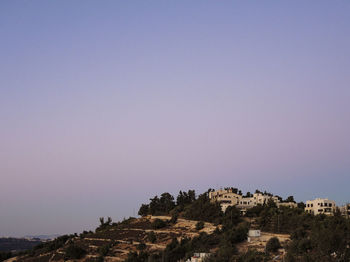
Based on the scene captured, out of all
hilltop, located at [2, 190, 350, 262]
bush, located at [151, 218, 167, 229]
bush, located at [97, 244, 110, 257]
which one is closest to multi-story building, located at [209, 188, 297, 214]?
hilltop, located at [2, 190, 350, 262]

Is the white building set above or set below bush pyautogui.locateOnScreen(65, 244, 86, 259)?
above

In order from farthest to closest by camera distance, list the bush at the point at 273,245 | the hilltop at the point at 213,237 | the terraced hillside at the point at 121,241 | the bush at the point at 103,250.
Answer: the bush at the point at 103,250, the terraced hillside at the point at 121,241, the bush at the point at 273,245, the hilltop at the point at 213,237

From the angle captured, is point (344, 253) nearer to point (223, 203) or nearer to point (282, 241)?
point (282, 241)

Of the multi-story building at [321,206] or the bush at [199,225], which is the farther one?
the multi-story building at [321,206]

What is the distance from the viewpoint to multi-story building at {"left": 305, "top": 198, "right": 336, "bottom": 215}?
9081 centimetres

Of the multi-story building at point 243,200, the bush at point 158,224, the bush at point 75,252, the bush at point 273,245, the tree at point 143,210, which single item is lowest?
the bush at point 75,252

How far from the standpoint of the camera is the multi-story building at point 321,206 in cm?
9081

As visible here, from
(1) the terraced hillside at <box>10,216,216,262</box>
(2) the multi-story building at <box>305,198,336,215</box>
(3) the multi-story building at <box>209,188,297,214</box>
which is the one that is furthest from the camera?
(3) the multi-story building at <box>209,188,297,214</box>

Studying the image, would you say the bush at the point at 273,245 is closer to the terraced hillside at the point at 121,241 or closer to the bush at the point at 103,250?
the terraced hillside at the point at 121,241

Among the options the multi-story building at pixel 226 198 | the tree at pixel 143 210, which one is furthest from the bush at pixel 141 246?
the tree at pixel 143 210

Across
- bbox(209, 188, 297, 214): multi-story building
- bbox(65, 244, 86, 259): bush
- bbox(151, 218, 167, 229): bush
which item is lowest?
bbox(65, 244, 86, 259): bush

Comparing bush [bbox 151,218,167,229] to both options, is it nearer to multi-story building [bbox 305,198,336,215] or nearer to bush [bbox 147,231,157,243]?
bush [bbox 147,231,157,243]

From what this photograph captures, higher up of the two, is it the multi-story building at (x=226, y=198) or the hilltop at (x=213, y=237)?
the multi-story building at (x=226, y=198)

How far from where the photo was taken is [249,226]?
276ft
